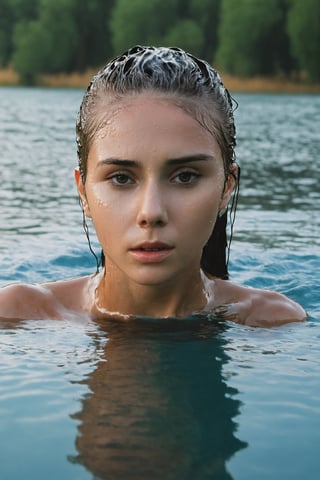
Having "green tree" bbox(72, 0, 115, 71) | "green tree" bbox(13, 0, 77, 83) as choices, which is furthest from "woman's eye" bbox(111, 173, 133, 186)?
"green tree" bbox(72, 0, 115, 71)

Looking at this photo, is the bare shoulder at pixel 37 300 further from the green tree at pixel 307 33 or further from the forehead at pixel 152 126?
the green tree at pixel 307 33

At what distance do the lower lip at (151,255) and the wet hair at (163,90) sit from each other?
1.83 ft

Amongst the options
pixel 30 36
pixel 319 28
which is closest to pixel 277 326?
pixel 319 28

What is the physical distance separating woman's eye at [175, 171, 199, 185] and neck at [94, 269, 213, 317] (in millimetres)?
612

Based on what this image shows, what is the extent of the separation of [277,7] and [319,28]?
5.95 meters

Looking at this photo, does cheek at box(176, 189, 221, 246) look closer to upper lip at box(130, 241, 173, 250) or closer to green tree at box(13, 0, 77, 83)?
upper lip at box(130, 241, 173, 250)

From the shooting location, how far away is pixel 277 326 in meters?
4.64

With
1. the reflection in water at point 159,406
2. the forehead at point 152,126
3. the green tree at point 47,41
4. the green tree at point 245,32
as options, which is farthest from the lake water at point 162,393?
the green tree at point 47,41

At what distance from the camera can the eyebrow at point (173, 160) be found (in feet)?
12.3

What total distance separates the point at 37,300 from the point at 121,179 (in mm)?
1024

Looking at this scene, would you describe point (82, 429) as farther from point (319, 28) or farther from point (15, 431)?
point (319, 28)

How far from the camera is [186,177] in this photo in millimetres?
3807

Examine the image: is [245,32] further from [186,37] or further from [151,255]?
[151,255]

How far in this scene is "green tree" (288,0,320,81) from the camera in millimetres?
54688
